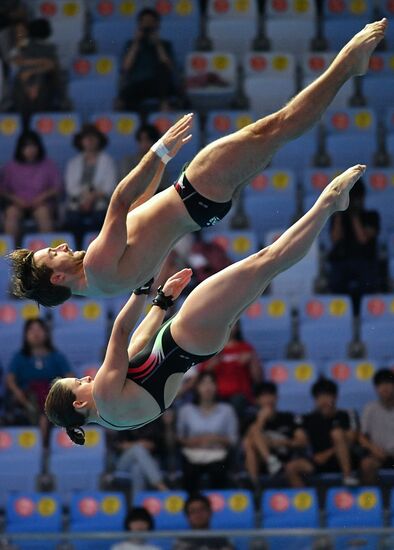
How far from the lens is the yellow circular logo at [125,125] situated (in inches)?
639

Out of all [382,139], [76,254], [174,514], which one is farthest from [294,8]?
[76,254]

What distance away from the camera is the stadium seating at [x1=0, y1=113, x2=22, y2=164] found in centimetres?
1636

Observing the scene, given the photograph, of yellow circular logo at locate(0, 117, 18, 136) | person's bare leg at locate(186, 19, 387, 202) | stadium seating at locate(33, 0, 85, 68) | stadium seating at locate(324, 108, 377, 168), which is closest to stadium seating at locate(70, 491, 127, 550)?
person's bare leg at locate(186, 19, 387, 202)

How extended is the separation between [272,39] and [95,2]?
1875 mm

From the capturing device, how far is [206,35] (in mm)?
17297

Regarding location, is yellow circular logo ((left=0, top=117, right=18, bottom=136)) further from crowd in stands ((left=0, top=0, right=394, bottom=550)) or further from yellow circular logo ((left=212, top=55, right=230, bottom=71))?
yellow circular logo ((left=212, top=55, right=230, bottom=71))

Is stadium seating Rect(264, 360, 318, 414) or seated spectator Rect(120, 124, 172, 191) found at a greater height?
seated spectator Rect(120, 124, 172, 191)

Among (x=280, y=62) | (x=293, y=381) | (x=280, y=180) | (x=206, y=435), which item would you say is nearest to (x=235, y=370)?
(x=293, y=381)

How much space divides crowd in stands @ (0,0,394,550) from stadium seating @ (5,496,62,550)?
0.63 m

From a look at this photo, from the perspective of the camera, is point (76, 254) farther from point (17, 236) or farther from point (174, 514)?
point (17, 236)

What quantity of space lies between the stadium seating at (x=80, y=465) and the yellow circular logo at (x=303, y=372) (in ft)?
5.67

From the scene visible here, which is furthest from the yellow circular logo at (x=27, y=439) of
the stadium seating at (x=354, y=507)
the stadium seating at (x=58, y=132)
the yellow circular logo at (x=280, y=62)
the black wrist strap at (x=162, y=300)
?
the yellow circular logo at (x=280, y=62)

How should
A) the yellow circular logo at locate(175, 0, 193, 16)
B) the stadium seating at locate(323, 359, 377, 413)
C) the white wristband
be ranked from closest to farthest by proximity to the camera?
1. the white wristband
2. the stadium seating at locate(323, 359, 377, 413)
3. the yellow circular logo at locate(175, 0, 193, 16)

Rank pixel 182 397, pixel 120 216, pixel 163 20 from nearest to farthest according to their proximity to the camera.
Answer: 1. pixel 120 216
2. pixel 182 397
3. pixel 163 20
